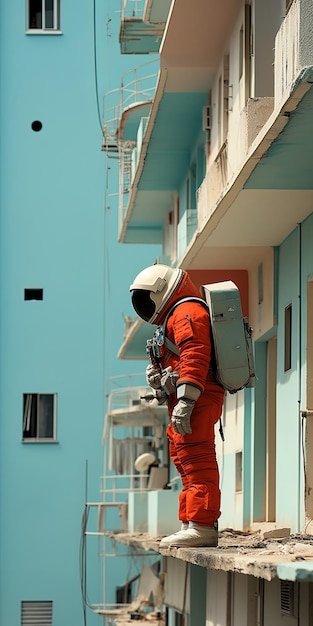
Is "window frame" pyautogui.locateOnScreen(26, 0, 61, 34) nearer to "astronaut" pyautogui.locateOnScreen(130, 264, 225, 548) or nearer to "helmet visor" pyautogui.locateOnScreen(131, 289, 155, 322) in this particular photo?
"helmet visor" pyautogui.locateOnScreen(131, 289, 155, 322)

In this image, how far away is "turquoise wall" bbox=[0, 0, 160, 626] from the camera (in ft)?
138

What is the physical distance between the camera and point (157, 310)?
16.1 m

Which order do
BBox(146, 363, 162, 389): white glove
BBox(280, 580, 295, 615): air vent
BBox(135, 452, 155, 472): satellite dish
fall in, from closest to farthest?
1. BBox(280, 580, 295, 615): air vent
2. BBox(146, 363, 162, 389): white glove
3. BBox(135, 452, 155, 472): satellite dish

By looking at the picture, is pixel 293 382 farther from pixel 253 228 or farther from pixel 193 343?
pixel 193 343

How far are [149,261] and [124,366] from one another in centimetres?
280

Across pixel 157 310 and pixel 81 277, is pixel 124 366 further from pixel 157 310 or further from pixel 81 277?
pixel 157 310

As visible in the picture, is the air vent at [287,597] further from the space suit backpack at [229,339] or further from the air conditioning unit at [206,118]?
the air conditioning unit at [206,118]

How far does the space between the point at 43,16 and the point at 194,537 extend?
100 feet

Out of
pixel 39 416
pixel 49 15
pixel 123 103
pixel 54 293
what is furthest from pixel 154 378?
pixel 49 15

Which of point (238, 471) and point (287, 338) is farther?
point (238, 471)

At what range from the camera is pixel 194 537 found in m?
15.5

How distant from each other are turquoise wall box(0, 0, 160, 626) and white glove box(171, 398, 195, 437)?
27125mm

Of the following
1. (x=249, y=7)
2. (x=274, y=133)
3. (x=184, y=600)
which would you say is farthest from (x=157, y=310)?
(x=184, y=600)

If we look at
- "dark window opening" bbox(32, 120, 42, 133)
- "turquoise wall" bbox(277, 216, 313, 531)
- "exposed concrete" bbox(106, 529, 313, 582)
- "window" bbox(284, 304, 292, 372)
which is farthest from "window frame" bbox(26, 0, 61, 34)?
"exposed concrete" bbox(106, 529, 313, 582)
